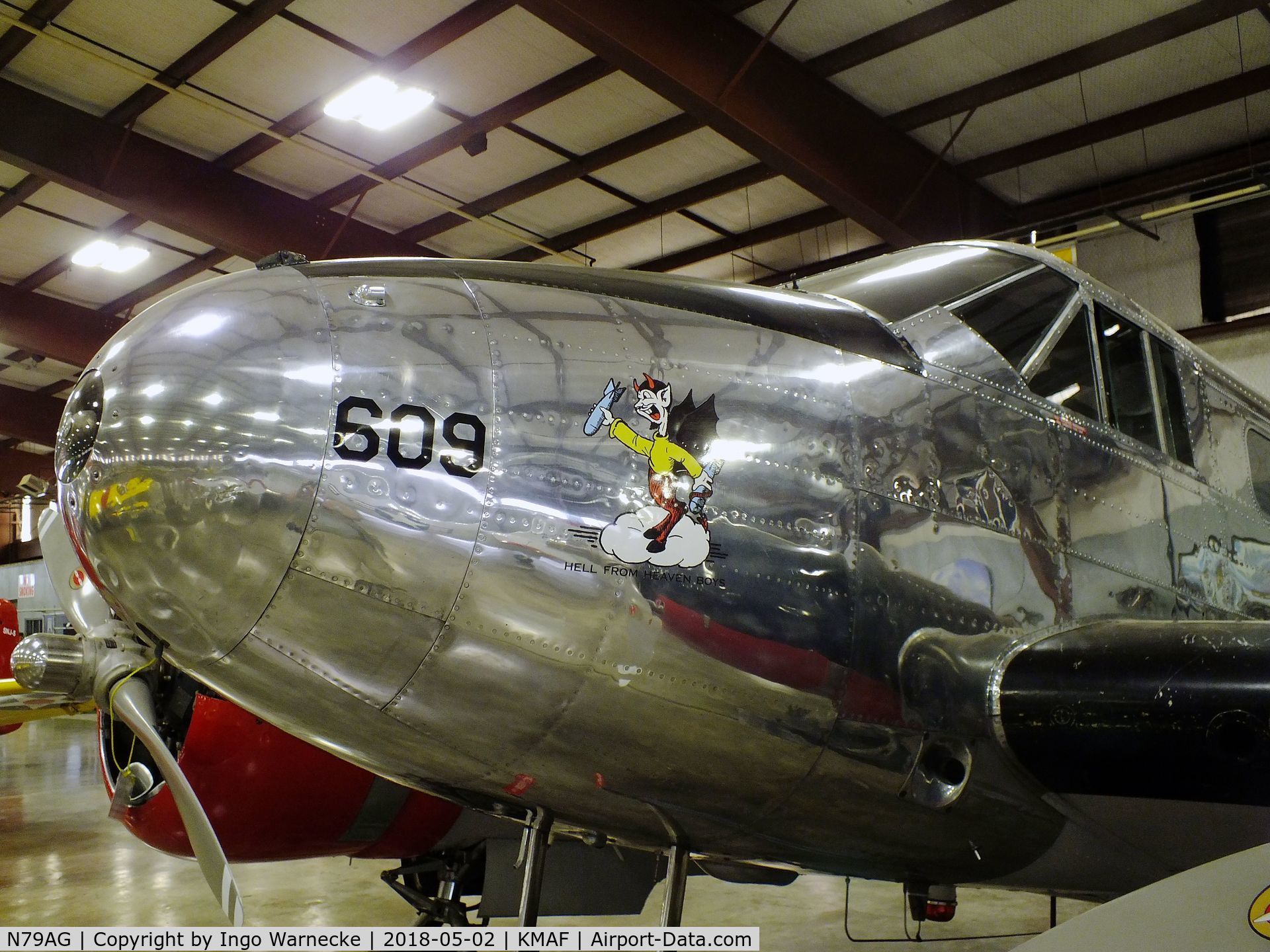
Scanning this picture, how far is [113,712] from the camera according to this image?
5.29m

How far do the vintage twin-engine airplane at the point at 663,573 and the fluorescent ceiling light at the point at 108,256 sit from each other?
1687cm

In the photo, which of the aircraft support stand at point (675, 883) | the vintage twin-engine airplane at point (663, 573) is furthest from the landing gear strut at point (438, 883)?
the aircraft support stand at point (675, 883)

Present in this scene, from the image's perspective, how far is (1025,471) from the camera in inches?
161

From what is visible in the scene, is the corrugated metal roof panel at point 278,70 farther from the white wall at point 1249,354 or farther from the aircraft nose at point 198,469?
the white wall at point 1249,354

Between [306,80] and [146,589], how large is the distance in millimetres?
11693

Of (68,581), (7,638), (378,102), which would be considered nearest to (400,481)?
(68,581)

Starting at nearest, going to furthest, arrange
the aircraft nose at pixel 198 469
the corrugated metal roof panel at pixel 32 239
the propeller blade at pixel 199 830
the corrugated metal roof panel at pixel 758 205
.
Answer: the aircraft nose at pixel 198 469
the propeller blade at pixel 199 830
the corrugated metal roof panel at pixel 758 205
the corrugated metal roof panel at pixel 32 239

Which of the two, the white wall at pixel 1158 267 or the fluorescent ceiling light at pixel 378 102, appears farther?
the white wall at pixel 1158 267

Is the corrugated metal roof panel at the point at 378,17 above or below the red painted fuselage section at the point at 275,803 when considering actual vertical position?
above

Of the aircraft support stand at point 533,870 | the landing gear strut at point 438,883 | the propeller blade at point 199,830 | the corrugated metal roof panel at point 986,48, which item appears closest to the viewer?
the propeller blade at point 199,830

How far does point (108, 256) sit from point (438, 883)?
15.8 m

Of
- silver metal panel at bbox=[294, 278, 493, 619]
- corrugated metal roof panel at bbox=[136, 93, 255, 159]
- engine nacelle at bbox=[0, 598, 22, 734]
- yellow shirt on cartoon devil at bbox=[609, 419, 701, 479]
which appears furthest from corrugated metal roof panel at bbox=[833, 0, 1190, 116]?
engine nacelle at bbox=[0, 598, 22, 734]

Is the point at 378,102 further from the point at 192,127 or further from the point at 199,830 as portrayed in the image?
the point at 199,830

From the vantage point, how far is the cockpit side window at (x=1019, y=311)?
430 centimetres
